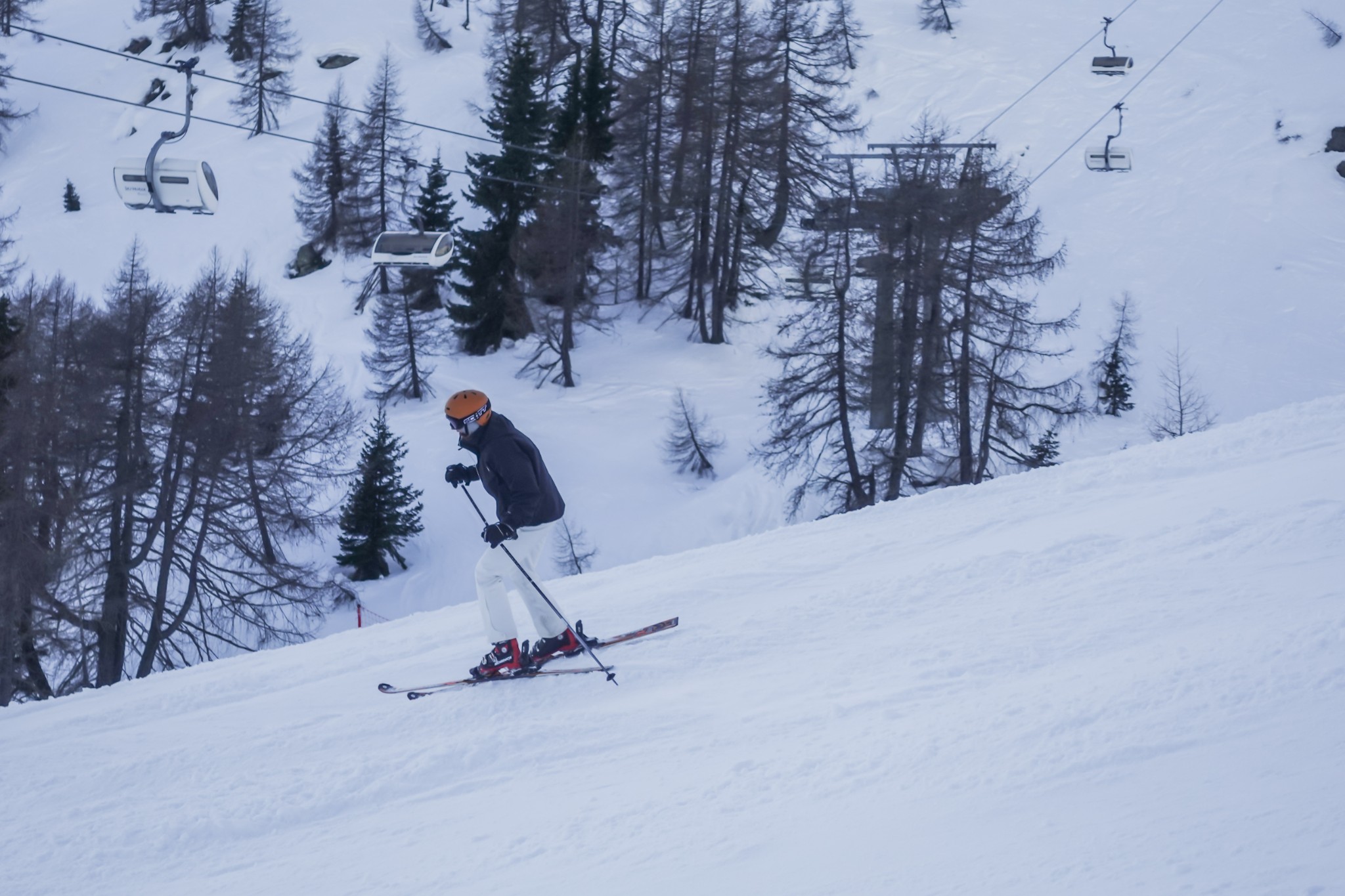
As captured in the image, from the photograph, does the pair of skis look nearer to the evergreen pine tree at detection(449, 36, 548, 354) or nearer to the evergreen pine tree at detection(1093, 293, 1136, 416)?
the evergreen pine tree at detection(1093, 293, 1136, 416)

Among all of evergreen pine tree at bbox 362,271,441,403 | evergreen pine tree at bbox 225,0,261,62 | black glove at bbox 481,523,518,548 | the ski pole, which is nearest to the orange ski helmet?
the ski pole

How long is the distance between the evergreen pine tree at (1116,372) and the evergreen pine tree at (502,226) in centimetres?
1913

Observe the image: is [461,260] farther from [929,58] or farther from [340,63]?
[929,58]

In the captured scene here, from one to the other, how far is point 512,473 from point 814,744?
8.53 feet

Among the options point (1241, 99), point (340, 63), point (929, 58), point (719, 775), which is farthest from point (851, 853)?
point (340, 63)

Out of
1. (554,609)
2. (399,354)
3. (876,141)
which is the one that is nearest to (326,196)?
(399,354)

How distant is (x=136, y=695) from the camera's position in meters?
7.43

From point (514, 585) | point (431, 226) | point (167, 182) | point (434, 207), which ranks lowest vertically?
point (514, 585)

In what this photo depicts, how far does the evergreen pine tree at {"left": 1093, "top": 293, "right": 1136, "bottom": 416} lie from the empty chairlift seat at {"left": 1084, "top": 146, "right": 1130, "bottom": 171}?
41.9ft

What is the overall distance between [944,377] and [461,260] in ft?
70.8

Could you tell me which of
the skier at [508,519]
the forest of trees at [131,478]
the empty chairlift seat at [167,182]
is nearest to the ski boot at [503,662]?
the skier at [508,519]

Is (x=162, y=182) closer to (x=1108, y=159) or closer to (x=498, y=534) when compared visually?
(x=498, y=534)

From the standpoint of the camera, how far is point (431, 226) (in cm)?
3684

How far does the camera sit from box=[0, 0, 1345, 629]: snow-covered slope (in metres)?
28.7
